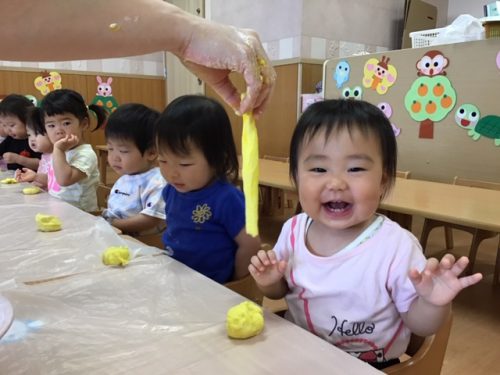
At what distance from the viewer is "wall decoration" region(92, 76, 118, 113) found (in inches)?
212

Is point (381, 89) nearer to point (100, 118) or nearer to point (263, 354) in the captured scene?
point (100, 118)

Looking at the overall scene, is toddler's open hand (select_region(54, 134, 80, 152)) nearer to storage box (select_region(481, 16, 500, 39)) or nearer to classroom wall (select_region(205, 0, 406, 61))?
storage box (select_region(481, 16, 500, 39))

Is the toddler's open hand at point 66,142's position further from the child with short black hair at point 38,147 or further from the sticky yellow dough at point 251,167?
the sticky yellow dough at point 251,167

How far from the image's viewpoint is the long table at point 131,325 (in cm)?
59

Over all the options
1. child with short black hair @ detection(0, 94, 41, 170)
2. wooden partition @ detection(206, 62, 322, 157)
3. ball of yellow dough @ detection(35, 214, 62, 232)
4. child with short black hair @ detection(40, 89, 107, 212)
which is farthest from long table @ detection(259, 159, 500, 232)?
wooden partition @ detection(206, 62, 322, 157)

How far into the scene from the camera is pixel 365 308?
84cm

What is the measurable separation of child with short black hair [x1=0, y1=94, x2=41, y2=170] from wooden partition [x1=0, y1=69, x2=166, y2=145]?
1.71m

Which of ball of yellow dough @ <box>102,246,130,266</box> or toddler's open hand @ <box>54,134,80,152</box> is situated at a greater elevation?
toddler's open hand @ <box>54,134,80,152</box>

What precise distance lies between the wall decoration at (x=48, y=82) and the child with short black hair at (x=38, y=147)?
2170 mm

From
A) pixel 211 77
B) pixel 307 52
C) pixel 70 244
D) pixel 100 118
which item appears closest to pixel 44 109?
pixel 100 118

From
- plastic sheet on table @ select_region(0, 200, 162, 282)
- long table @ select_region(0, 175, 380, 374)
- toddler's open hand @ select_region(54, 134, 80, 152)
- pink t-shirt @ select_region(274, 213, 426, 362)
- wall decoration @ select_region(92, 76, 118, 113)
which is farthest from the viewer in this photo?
wall decoration @ select_region(92, 76, 118, 113)

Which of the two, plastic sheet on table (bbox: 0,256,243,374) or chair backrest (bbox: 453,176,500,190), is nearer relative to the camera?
plastic sheet on table (bbox: 0,256,243,374)

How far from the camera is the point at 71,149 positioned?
2.22 meters

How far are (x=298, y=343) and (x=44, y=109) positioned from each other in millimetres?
1935
